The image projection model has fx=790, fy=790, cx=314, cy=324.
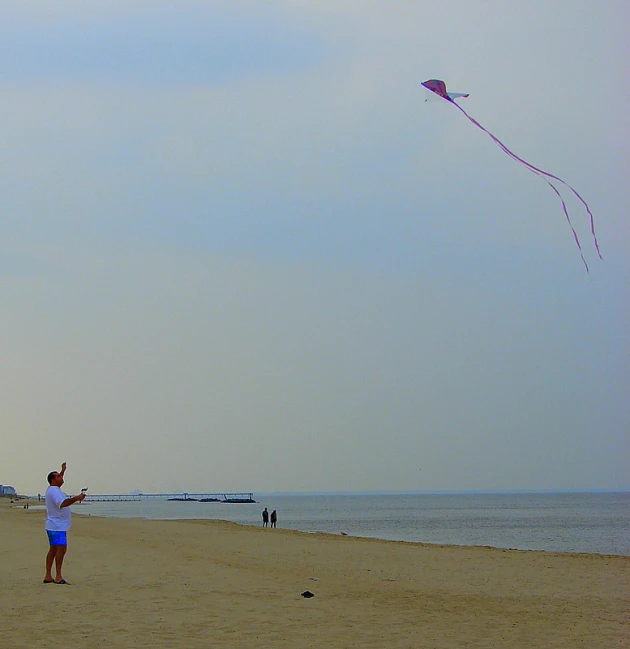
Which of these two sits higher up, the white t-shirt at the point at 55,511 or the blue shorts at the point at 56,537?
the white t-shirt at the point at 55,511

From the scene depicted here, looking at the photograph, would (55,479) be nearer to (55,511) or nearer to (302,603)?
(55,511)

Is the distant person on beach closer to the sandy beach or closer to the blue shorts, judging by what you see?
the blue shorts

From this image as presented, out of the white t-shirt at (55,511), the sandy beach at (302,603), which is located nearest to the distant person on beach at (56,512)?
the white t-shirt at (55,511)

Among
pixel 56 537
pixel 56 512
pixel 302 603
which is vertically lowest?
pixel 302 603

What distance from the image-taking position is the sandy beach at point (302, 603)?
8.97 metres

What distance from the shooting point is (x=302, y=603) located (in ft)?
37.5

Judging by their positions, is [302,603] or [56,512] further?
[56,512]

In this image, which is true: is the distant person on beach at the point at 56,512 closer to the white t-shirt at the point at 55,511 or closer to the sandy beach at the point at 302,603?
the white t-shirt at the point at 55,511

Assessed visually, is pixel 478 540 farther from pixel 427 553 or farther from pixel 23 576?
pixel 23 576

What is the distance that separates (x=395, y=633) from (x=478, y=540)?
115 ft

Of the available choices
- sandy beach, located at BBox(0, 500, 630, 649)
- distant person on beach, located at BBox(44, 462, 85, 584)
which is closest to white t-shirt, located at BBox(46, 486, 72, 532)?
distant person on beach, located at BBox(44, 462, 85, 584)

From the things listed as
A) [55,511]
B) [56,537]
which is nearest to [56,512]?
[55,511]

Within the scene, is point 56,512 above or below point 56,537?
above

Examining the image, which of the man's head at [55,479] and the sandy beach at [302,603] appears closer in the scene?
the sandy beach at [302,603]
